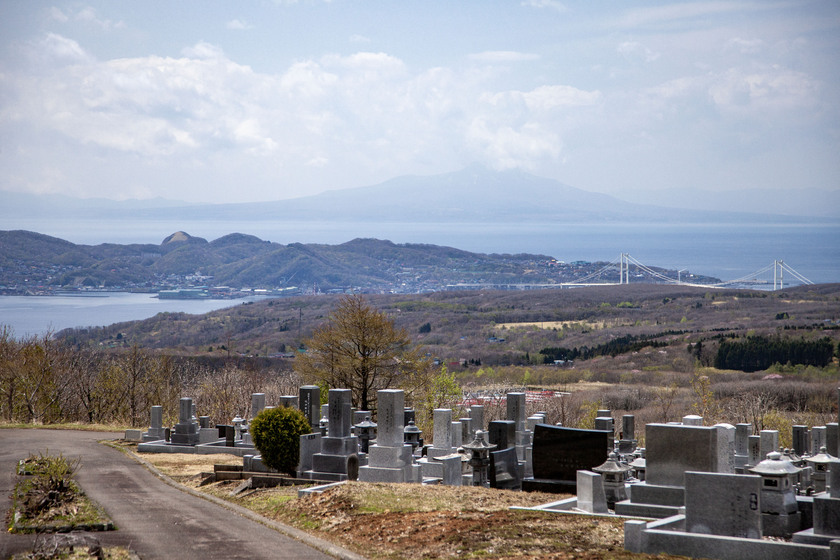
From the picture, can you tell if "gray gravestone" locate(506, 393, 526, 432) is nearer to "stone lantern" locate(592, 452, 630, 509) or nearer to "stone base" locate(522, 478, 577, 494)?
"stone base" locate(522, 478, 577, 494)

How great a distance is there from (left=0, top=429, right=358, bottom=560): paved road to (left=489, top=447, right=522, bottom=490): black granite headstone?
5.92m

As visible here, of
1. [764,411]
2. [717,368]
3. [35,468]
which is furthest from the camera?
[717,368]

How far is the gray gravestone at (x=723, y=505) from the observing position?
1068 centimetres

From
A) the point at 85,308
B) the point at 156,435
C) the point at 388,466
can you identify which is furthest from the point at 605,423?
the point at 85,308

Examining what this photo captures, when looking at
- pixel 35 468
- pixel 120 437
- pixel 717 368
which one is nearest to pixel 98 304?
pixel 717 368

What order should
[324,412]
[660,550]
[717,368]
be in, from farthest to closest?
[717,368] → [324,412] → [660,550]

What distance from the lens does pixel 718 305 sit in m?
124

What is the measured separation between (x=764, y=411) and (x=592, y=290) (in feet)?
382

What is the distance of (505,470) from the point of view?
18828 mm

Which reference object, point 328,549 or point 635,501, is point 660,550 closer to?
point 635,501

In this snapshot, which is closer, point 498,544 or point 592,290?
point 498,544

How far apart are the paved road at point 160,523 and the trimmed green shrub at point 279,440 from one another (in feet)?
6.90

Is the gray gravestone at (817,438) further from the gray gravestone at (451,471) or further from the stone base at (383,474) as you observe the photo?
the stone base at (383,474)

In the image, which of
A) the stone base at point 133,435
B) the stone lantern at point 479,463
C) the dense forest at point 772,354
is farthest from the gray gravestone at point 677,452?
the dense forest at point 772,354
